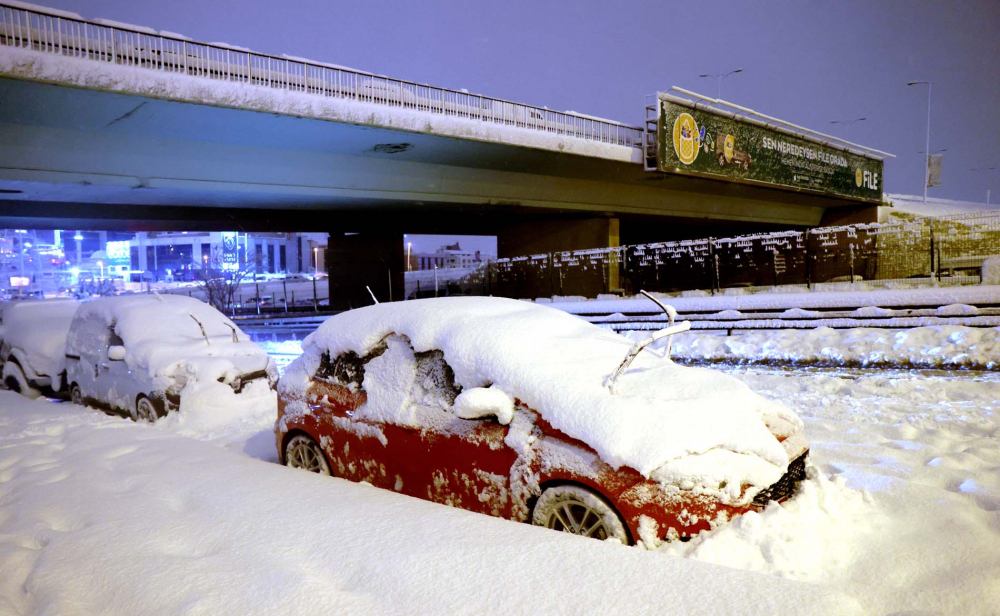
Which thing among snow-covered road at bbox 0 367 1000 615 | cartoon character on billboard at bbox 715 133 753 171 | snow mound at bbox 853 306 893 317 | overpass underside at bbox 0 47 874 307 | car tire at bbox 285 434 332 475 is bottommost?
car tire at bbox 285 434 332 475

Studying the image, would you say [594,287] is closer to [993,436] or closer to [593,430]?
[993,436]

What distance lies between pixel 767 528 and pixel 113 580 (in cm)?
346

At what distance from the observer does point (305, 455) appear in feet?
18.4

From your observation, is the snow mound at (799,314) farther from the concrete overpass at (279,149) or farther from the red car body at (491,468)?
the concrete overpass at (279,149)

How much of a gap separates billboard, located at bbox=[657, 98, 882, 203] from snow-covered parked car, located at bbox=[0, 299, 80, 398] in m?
20.8

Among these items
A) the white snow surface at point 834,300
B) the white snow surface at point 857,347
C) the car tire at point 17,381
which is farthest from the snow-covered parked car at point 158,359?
the white snow surface at point 834,300

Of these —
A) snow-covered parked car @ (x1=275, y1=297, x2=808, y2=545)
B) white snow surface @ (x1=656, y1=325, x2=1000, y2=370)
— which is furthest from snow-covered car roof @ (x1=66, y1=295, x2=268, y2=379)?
white snow surface @ (x1=656, y1=325, x2=1000, y2=370)

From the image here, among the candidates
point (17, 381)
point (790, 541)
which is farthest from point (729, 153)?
point (790, 541)

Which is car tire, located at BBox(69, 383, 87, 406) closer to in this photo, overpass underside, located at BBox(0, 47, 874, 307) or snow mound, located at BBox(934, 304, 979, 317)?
overpass underside, located at BBox(0, 47, 874, 307)

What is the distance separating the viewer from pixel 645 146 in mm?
24812

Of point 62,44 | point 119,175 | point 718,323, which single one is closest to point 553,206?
point 718,323

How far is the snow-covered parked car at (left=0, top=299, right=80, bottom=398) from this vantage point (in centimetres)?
1066

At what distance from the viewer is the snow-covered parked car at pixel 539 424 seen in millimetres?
3488

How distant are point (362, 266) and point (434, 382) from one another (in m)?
28.9
